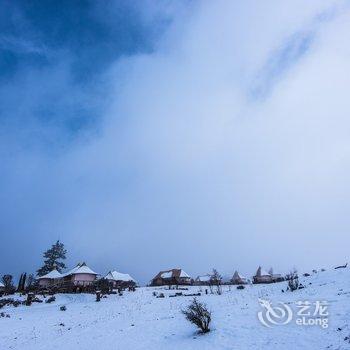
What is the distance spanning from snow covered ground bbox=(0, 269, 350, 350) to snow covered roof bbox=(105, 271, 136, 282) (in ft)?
135

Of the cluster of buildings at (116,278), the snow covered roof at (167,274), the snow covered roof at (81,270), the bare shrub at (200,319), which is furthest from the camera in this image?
the snow covered roof at (167,274)

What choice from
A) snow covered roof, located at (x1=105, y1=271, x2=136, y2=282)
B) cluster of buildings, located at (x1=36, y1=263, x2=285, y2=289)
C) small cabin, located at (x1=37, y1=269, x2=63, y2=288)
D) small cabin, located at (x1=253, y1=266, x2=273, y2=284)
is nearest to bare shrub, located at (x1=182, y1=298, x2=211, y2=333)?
cluster of buildings, located at (x1=36, y1=263, x2=285, y2=289)

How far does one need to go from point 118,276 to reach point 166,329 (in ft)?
193

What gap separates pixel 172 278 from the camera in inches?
3216

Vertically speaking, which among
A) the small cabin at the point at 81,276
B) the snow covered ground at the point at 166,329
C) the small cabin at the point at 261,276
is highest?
the small cabin at the point at 81,276

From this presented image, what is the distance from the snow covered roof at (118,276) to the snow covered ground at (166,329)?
41.3 m

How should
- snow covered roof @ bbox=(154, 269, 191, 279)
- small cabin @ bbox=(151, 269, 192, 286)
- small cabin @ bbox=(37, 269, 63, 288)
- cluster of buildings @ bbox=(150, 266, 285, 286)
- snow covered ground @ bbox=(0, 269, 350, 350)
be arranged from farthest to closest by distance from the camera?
snow covered roof @ bbox=(154, 269, 191, 279), small cabin @ bbox=(151, 269, 192, 286), cluster of buildings @ bbox=(150, 266, 285, 286), small cabin @ bbox=(37, 269, 63, 288), snow covered ground @ bbox=(0, 269, 350, 350)

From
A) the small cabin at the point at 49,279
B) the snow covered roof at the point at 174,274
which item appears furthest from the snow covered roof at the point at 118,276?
the small cabin at the point at 49,279

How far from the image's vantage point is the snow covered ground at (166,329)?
13695mm

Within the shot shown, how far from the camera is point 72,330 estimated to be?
77.5ft

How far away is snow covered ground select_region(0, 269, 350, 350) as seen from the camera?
13.7m

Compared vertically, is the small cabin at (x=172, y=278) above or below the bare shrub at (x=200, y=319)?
above

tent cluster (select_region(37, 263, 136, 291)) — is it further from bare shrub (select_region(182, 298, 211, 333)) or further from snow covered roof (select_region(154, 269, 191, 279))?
bare shrub (select_region(182, 298, 211, 333))

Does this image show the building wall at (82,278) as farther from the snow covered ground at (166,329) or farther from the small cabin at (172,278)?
the snow covered ground at (166,329)
